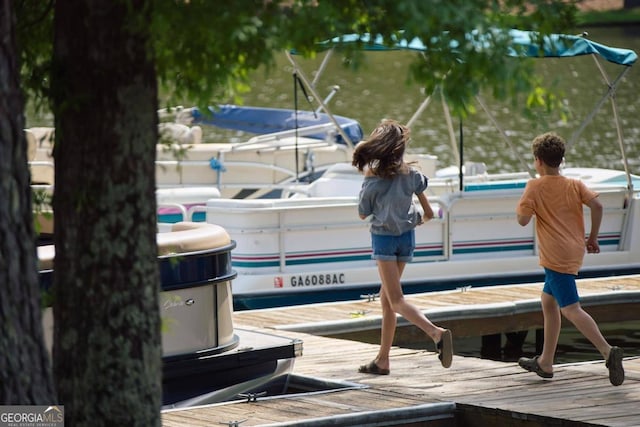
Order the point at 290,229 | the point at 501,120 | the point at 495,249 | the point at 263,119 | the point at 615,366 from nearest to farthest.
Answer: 1. the point at 615,366
2. the point at 290,229
3. the point at 495,249
4. the point at 263,119
5. the point at 501,120

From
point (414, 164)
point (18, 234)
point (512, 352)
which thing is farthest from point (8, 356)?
point (512, 352)

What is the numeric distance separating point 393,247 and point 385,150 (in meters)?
0.58

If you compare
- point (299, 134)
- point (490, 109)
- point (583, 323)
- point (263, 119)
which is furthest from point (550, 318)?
point (490, 109)

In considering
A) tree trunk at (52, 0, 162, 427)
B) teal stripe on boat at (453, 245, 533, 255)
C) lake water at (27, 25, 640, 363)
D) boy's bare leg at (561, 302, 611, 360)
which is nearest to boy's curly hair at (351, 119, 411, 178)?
boy's bare leg at (561, 302, 611, 360)

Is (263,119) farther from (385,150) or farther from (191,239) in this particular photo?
(385,150)

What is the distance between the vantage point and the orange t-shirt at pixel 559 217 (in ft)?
24.4

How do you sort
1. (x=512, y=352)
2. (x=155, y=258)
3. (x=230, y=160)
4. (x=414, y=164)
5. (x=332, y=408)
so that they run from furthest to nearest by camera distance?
(x=230, y=160)
(x=512, y=352)
(x=414, y=164)
(x=332, y=408)
(x=155, y=258)

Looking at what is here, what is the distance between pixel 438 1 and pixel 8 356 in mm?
1589

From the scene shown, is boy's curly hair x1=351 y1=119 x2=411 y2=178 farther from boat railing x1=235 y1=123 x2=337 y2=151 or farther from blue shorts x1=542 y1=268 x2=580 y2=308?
boat railing x1=235 y1=123 x2=337 y2=151

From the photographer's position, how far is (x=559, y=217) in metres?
7.47

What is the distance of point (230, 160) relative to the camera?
16.0 meters

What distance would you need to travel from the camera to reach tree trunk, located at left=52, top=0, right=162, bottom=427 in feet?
13.3

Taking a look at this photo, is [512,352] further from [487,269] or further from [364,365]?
[364,365]

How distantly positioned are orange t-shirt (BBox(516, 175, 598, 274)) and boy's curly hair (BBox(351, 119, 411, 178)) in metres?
0.77
